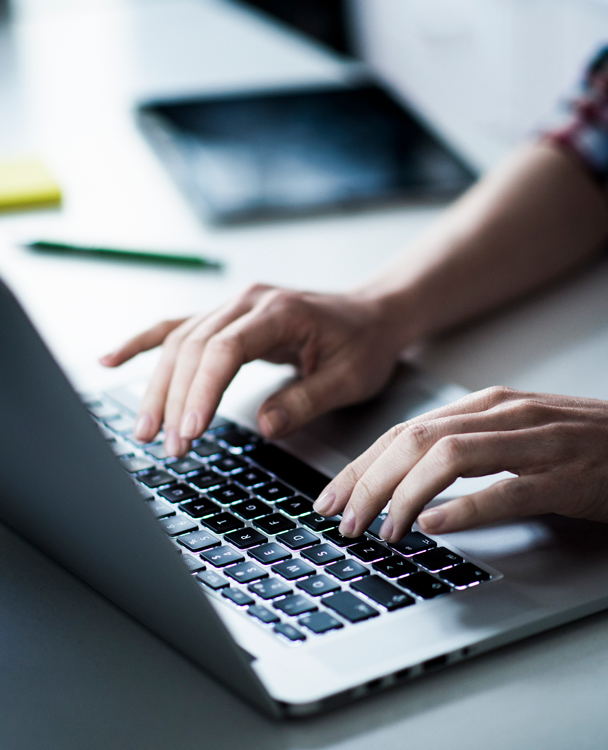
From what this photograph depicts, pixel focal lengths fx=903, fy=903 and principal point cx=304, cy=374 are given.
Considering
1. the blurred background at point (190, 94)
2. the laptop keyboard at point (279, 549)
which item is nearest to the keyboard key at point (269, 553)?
the laptop keyboard at point (279, 549)

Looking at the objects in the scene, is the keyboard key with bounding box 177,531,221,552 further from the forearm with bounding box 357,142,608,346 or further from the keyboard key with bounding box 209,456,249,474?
the forearm with bounding box 357,142,608,346

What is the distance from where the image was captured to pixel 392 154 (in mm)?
1260

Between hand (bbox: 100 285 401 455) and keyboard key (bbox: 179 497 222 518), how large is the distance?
63mm

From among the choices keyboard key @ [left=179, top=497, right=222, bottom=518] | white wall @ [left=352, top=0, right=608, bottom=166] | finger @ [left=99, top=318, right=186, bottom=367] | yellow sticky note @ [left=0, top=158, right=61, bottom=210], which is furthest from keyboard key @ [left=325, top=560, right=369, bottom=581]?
white wall @ [left=352, top=0, right=608, bottom=166]

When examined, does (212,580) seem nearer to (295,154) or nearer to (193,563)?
(193,563)

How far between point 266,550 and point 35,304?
511 millimetres

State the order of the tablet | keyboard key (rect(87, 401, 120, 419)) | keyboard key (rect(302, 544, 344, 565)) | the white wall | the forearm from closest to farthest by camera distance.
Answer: keyboard key (rect(302, 544, 344, 565)), keyboard key (rect(87, 401, 120, 419)), the forearm, the tablet, the white wall

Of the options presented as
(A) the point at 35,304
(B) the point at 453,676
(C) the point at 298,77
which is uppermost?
(C) the point at 298,77

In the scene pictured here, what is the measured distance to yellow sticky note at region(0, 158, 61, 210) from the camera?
1.15m

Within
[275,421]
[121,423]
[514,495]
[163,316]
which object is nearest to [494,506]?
[514,495]

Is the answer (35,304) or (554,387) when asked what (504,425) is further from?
(35,304)

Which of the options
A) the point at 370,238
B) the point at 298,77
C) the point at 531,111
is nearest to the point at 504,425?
the point at 370,238

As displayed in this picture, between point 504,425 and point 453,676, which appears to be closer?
point 453,676

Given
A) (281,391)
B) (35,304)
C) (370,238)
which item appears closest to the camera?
(281,391)
